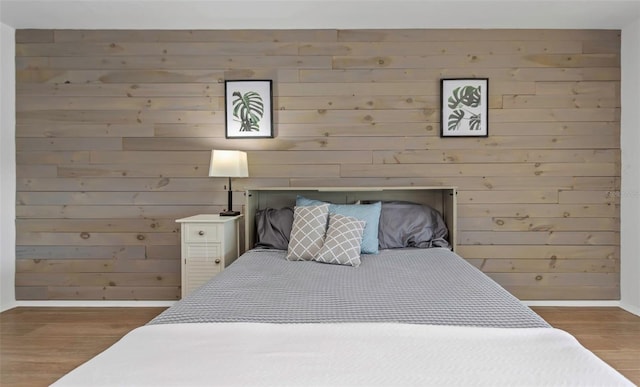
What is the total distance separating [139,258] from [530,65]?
3.51 m

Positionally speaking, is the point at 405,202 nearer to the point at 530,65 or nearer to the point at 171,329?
the point at 530,65

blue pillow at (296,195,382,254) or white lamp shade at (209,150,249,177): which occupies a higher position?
white lamp shade at (209,150,249,177)

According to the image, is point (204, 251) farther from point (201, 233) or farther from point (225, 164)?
point (225, 164)

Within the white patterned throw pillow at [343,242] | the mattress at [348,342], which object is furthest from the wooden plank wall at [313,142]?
the mattress at [348,342]

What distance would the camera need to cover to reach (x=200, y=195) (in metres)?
3.32

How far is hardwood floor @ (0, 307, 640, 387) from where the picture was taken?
87.4 inches

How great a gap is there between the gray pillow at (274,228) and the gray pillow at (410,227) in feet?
2.19

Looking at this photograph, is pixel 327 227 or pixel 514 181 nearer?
pixel 327 227

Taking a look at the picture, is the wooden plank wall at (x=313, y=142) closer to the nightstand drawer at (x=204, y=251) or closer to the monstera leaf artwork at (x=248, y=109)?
the monstera leaf artwork at (x=248, y=109)

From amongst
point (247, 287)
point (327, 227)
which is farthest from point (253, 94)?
point (247, 287)

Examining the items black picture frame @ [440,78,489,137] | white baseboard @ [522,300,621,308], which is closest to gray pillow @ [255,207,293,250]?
black picture frame @ [440,78,489,137]

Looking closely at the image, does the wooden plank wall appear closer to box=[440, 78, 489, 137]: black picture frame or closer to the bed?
box=[440, 78, 489, 137]: black picture frame

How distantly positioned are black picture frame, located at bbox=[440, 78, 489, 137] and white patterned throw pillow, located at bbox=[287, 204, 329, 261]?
4.19 ft

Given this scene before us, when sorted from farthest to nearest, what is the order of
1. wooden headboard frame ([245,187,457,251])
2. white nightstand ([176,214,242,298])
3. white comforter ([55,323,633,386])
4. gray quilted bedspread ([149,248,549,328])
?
wooden headboard frame ([245,187,457,251]), white nightstand ([176,214,242,298]), gray quilted bedspread ([149,248,549,328]), white comforter ([55,323,633,386])
